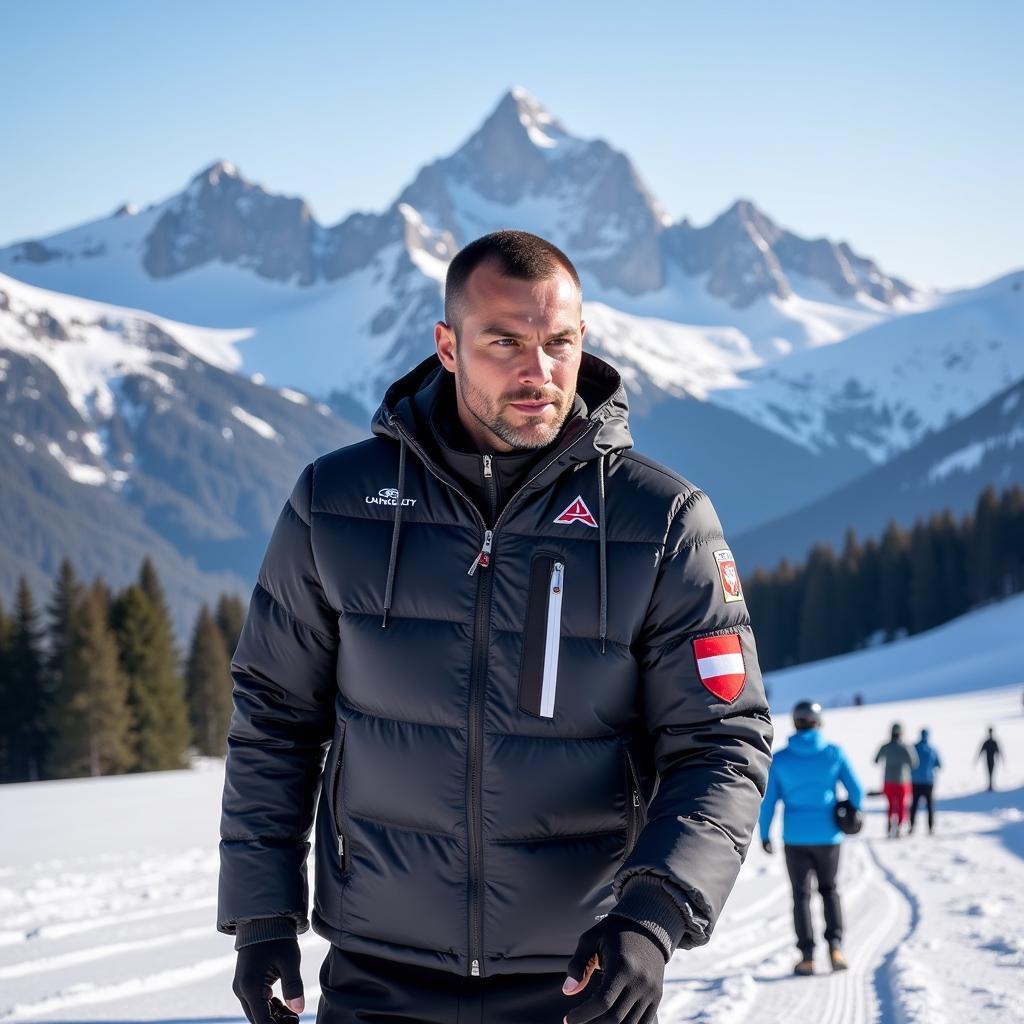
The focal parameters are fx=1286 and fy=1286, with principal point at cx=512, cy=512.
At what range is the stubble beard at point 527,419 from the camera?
3.13m

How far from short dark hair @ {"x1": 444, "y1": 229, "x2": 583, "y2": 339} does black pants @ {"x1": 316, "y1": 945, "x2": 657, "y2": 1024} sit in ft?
5.16

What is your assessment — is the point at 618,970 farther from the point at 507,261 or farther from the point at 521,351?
the point at 507,261

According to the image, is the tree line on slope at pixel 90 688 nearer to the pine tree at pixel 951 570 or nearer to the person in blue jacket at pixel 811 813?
the person in blue jacket at pixel 811 813

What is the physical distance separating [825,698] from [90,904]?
52.5 metres

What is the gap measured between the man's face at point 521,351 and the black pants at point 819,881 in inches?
247

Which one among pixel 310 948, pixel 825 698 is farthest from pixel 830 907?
pixel 825 698

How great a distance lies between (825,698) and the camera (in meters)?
59.6

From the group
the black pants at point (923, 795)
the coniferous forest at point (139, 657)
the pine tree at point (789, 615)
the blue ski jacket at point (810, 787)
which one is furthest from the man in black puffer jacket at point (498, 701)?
the pine tree at point (789, 615)

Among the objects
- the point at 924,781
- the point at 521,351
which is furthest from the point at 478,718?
the point at 924,781

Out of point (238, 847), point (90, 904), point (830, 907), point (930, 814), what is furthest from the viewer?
point (930, 814)

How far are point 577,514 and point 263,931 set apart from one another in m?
1.28

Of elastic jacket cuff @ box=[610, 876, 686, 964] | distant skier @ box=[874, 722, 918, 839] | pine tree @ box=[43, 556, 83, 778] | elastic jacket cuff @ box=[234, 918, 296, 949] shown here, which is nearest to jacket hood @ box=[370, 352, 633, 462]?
elastic jacket cuff @ box=[610, 876, 686, 964]

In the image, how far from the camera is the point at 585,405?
334 cm

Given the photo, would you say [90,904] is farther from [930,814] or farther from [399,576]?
[930,814]
